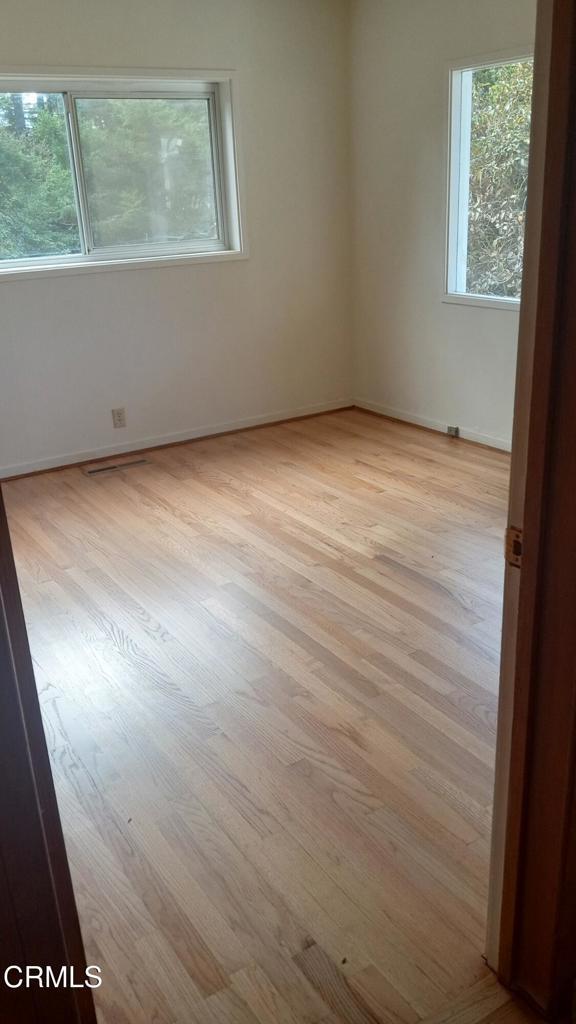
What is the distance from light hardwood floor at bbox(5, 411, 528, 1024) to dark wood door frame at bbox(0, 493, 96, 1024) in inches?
21.1

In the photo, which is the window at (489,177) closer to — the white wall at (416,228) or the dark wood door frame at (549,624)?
the white wall at (416,228)

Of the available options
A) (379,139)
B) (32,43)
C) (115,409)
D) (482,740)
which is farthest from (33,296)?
(482,740)

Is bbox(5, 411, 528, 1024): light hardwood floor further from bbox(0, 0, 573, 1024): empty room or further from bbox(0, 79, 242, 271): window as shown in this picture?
bbox(0, 79, 242, 271): window

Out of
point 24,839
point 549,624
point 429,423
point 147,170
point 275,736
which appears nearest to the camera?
point 24,839

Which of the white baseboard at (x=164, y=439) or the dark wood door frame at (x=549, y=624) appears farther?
the white baseboard at (x=164, y=439)

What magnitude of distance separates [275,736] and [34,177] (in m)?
3.30

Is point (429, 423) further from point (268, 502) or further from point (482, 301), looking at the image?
point (268, 502)

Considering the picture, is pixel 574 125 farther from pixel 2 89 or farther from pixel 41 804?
pixel 2 89

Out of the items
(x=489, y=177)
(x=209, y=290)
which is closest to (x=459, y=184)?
(x=489, y=177)

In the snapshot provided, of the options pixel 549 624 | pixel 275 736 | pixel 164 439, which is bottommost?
pixel 275 736

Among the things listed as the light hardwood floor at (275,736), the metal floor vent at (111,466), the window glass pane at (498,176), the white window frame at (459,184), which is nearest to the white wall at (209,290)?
the metal floor vent at (111,466)

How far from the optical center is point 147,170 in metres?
4.54

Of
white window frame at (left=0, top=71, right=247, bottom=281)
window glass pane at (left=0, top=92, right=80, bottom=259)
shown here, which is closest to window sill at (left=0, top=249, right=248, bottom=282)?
white window frame at (left=0, top=71, right=247, bottom=281)

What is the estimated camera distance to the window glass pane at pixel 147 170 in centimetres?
436
